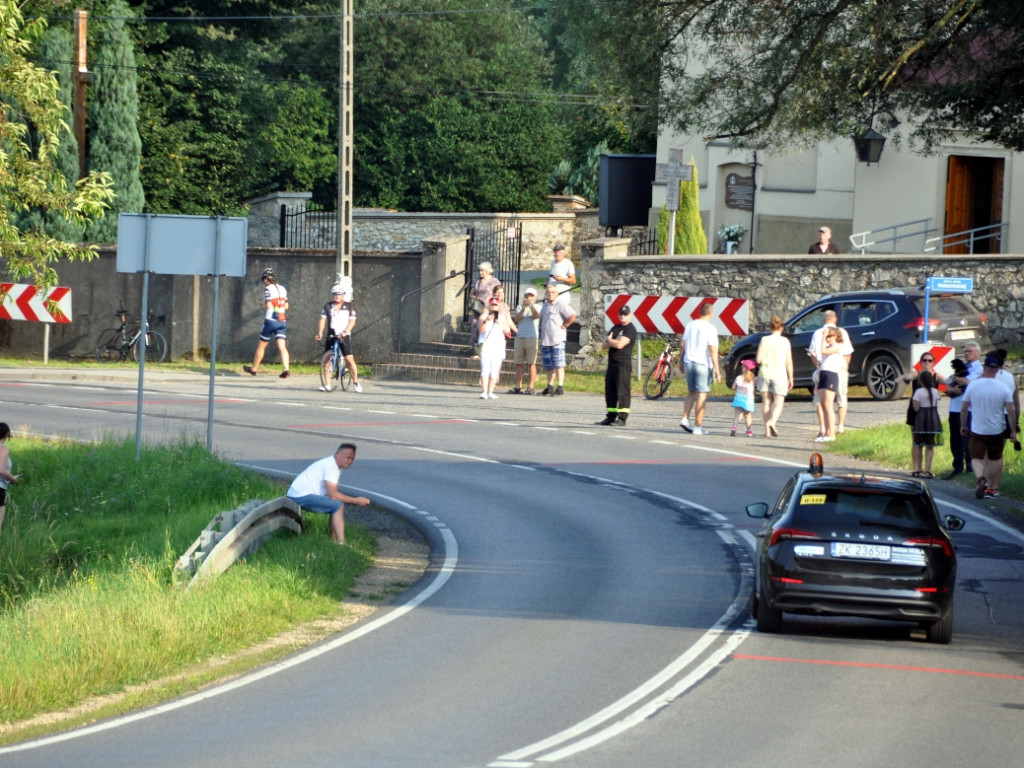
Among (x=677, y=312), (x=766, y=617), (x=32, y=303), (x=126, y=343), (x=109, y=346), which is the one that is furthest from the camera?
(x=109, y=346)

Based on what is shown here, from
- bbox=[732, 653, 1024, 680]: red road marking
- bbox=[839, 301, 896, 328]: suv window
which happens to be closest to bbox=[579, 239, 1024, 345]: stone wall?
bbox=[839, 301, 896, 328]: suv window

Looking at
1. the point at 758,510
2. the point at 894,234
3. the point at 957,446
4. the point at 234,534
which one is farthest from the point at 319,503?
the point at 894,234

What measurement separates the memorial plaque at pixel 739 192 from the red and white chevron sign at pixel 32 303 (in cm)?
1801

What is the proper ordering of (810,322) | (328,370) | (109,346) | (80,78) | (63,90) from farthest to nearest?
(80,78) < (63,90) < (109,346) < (328,370) < (810,322)

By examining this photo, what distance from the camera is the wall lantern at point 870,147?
34.0 metres

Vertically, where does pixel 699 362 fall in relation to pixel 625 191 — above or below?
below

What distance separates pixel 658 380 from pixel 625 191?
17.8m

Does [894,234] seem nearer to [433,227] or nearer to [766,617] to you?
[433,227]

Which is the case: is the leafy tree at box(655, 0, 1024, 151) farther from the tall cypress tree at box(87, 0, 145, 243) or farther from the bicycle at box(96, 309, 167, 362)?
the tall cypress tree at box(87, 0, 145, 243)

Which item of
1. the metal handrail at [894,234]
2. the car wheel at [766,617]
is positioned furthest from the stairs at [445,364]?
the car wheel at [766,617]

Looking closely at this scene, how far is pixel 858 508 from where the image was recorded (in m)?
11.4

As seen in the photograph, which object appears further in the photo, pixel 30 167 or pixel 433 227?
pixel 433 227

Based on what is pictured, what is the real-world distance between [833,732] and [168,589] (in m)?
5.81

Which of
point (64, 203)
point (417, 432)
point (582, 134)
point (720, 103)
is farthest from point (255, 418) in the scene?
point (582, 134)
